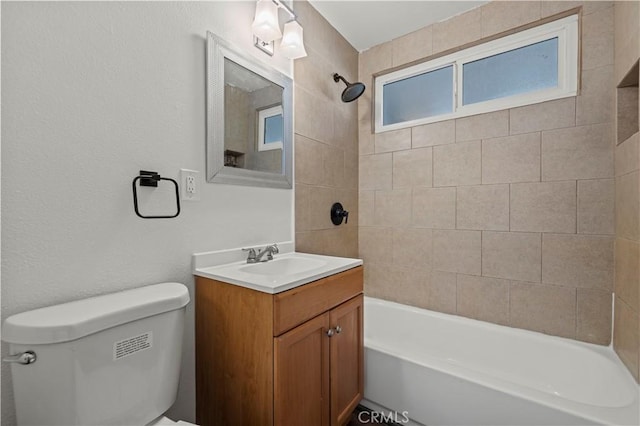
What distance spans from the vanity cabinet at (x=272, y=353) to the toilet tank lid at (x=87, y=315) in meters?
0.22

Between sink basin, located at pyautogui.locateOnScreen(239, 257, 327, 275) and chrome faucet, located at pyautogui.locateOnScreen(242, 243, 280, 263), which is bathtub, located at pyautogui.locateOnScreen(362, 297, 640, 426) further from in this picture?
chrome faucet, located at pyautogui.locateOnScreen(242, 243, 280, 263)

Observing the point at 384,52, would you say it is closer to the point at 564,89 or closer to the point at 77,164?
the point at 564,89

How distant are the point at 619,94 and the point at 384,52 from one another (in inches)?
60.5

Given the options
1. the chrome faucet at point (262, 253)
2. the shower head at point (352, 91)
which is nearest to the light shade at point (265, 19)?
the shower head at point (352, 91)

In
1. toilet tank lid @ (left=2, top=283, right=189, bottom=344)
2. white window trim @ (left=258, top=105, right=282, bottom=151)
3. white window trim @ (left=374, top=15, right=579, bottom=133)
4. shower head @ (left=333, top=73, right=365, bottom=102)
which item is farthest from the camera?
shower head @ (left=333, top=73, right=365, bottom=102)

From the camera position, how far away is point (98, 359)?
767mm

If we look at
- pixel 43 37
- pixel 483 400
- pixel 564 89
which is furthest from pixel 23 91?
pixel 564 89

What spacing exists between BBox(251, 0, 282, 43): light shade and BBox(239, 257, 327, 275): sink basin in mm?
1202

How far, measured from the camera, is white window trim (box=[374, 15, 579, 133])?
5.51ft

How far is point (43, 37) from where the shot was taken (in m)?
0.84

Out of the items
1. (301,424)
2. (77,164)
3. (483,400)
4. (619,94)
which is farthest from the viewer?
(619,94)

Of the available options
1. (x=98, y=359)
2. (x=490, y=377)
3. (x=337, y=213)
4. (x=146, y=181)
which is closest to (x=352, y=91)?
(x=337, y=213)

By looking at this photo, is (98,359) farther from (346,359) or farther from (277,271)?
(346,359)

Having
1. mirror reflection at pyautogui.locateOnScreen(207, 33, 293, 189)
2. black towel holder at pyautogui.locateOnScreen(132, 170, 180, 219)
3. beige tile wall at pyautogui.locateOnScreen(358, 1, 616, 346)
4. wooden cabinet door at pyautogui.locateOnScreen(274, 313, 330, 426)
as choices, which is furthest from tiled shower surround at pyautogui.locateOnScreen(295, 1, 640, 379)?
black towel holder at pyautogui.locateOnScreen(132, 170, 180, 219)
